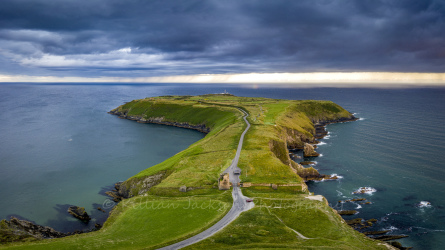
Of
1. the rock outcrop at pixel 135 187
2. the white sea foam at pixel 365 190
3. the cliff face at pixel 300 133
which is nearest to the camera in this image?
the white sea foam at pixel 365 190

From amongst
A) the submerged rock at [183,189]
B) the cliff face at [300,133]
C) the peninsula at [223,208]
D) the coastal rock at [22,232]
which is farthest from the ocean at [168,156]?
the submerged rock at [183,189]

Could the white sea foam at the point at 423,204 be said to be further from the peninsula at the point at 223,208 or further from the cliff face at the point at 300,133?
the peninsula at the point at 223,208

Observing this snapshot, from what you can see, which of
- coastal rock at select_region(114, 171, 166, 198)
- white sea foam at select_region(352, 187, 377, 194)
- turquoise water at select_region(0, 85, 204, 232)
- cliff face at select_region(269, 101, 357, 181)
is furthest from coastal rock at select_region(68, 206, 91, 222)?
white sea foam at select_region(352, 187, 377, 194)

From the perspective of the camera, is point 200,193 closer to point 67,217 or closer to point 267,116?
point 67,217

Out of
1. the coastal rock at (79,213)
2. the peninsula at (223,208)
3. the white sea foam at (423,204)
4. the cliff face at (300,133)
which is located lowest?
the coastal rock at (79,213)

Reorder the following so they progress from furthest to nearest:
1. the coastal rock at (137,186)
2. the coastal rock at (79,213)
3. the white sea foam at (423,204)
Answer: the coastal rock at (137,186) < the white sea foam at (423,204) < the coastal rock at (79,213)

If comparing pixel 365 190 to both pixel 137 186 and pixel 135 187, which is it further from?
pixel 135 187
